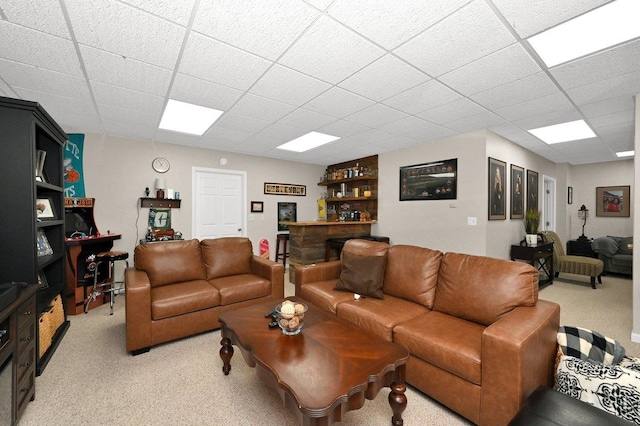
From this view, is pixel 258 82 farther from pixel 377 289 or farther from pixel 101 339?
pixel 101 339

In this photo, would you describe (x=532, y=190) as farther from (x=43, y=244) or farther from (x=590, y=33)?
(x=43, y=244)

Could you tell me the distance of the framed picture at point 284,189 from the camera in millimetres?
5773

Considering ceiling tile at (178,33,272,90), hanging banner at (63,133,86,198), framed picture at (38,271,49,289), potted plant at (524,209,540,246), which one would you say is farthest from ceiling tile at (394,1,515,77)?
hanging banner at (63,133,86,198)

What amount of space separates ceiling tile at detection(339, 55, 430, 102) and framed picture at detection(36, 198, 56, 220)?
3183 millimetres

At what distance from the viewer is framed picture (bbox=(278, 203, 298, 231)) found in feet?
19.6

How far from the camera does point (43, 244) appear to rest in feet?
8.81

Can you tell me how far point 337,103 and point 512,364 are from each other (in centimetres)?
263

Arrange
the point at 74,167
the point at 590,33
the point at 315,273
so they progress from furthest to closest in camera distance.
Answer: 1. the point at 74,167
2. the point at 315,273
3. the point at 590,33

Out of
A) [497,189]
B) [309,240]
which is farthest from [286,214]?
[497,189]

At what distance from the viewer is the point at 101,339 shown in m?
2.66

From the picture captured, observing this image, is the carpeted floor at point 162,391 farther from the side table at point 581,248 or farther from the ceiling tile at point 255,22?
the side table at point 581,248

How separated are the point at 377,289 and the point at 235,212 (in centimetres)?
370

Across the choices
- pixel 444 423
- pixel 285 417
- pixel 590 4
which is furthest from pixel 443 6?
pixel 285 417

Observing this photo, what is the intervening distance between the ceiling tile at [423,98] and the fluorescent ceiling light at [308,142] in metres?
1.43
